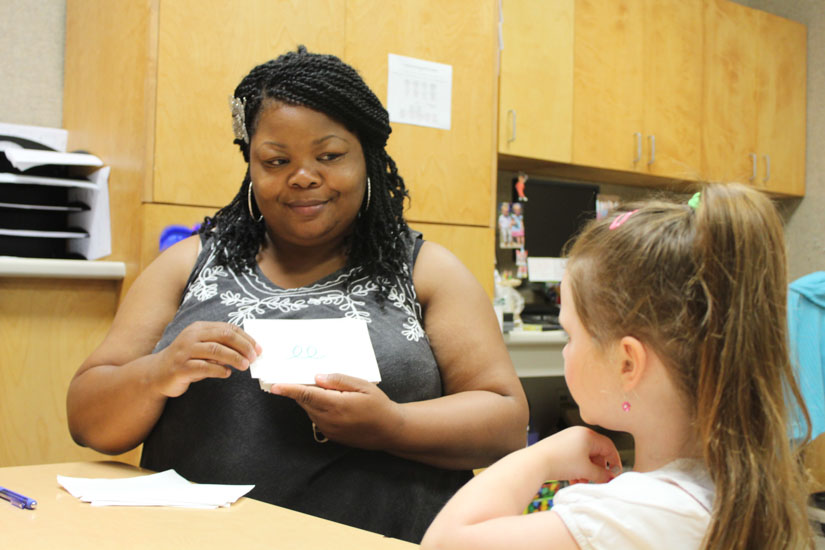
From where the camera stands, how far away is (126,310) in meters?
1.18

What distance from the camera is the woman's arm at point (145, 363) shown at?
37.3 inches

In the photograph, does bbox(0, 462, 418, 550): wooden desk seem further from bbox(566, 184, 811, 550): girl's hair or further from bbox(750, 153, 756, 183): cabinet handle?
bbox(750, 153, 756, 183): cabinet handle

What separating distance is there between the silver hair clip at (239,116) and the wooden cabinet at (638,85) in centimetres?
177

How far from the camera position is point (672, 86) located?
3053 millimetres

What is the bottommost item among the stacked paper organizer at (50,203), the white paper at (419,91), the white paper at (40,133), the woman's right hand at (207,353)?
the woman's right hand at (207,353)

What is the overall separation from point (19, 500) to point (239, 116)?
0.74 metres

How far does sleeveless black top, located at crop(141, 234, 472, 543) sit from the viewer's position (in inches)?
40.6

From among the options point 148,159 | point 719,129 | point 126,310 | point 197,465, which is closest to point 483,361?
point 197,465

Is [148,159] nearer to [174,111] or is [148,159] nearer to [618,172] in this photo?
[174,111]

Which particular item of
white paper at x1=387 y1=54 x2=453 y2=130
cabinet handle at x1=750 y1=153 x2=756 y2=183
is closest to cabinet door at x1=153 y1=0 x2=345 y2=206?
white paper at x1=387 y1=54 x2=453 y2=130

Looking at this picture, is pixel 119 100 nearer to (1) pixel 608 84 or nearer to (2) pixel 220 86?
(2) pixel 220 86

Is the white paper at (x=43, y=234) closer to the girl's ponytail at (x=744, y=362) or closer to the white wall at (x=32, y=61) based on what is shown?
the white wall at (x=32, y=61)

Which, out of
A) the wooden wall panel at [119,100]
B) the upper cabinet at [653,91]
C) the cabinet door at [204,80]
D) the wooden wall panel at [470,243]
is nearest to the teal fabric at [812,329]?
the upper cabinet at [653,91]

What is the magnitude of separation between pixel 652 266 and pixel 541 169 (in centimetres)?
242
